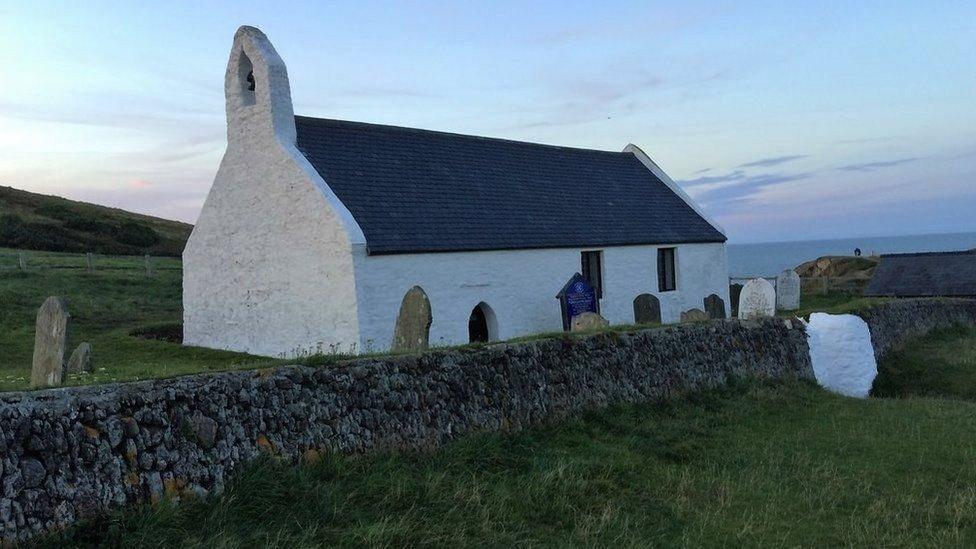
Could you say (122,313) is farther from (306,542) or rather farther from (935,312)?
(935,312)

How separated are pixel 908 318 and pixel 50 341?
21.2 meters

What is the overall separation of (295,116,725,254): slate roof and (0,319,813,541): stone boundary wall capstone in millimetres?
8485

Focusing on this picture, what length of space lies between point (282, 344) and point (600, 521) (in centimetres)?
1386

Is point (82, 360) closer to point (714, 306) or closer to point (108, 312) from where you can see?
point (108, 312)

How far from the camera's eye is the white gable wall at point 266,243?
17859 mm

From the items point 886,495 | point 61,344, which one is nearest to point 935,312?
point 886,495

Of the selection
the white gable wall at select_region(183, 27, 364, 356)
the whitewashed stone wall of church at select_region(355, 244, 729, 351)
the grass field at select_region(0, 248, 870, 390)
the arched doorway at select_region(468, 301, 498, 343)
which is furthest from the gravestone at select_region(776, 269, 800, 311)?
the white gable wall at select_region(183, 27, 364, 356)

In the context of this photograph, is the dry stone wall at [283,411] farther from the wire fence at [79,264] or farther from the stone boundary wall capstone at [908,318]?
the wire fence at [79,264]

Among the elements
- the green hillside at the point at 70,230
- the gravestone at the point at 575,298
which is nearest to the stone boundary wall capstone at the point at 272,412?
the gravestone at the point at 575,298

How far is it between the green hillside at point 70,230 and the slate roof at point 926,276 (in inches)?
1666

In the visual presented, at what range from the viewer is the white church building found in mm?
17969

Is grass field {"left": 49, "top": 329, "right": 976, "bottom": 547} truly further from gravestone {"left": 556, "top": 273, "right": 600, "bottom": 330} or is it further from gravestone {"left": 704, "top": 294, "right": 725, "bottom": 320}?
gravestone {"left": 704, "top": 294, "right": 725, "bottom": 320}

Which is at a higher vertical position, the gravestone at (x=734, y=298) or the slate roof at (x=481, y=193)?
the slate roof at (x=481, y=193)

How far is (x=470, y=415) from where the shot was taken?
27.5 ft
